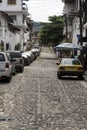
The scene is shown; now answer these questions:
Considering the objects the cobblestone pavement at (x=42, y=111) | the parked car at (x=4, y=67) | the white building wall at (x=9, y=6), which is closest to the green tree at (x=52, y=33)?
the white building wall at (x=9, y=6)

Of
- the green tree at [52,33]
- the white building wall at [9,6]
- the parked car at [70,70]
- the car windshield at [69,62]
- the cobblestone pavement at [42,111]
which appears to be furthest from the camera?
the green tree at [52,33]

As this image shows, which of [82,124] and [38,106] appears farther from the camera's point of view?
[38,106]

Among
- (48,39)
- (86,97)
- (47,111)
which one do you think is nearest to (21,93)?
(86,97)

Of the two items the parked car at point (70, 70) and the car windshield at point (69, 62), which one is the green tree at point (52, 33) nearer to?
the car windshield at point (69, 62)

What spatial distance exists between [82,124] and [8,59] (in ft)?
55.0

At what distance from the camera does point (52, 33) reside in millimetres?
97062

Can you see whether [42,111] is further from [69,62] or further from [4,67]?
[69,62]

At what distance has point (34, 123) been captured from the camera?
1246cm

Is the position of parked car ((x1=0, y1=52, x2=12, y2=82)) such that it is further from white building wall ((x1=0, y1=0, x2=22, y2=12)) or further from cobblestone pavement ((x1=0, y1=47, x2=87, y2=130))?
white building wall ((x1=0, y1=0, x2=22, y2=12))

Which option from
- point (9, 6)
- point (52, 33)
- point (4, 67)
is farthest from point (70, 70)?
point (52, 33)

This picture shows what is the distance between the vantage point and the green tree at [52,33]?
95812 mm

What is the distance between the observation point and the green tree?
95.8 meters

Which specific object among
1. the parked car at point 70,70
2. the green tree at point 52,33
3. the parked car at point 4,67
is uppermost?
the parked car at point 4,67

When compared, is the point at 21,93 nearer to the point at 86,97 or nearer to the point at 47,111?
the point at 86,97
